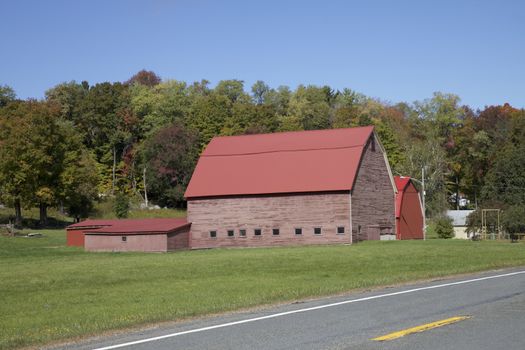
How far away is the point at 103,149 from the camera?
4055 inches

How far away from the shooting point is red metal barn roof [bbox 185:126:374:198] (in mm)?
58375

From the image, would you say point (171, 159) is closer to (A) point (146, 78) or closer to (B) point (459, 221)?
(B) point (459, 221)

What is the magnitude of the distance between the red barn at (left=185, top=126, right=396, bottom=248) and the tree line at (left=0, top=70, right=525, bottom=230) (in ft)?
78.2

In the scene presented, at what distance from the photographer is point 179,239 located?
194 feet

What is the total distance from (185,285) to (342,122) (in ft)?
252

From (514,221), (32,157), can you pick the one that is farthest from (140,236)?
(514,221)

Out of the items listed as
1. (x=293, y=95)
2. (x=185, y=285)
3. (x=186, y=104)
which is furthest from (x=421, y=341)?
(x=293, y=95)

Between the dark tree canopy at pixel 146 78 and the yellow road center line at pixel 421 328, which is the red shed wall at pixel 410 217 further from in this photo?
the dark tree canopy at pixel 146 78

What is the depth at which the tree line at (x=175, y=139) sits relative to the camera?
7988 cm

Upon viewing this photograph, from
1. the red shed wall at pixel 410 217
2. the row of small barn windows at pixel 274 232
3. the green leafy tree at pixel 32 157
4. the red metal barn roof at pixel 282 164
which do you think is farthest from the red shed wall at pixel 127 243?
the red shed wall at pixel 410 217

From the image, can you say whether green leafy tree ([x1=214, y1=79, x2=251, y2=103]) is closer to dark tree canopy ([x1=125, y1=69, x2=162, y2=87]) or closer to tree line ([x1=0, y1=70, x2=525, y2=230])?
tree line ([x1=0, y1=70, x2=525, y2=230])

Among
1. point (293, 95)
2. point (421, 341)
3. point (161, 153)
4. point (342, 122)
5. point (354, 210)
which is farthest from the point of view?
point (293, 95)

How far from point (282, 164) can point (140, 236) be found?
42.2 feet

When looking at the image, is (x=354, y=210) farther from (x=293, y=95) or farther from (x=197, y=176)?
(x=293, y=95)
